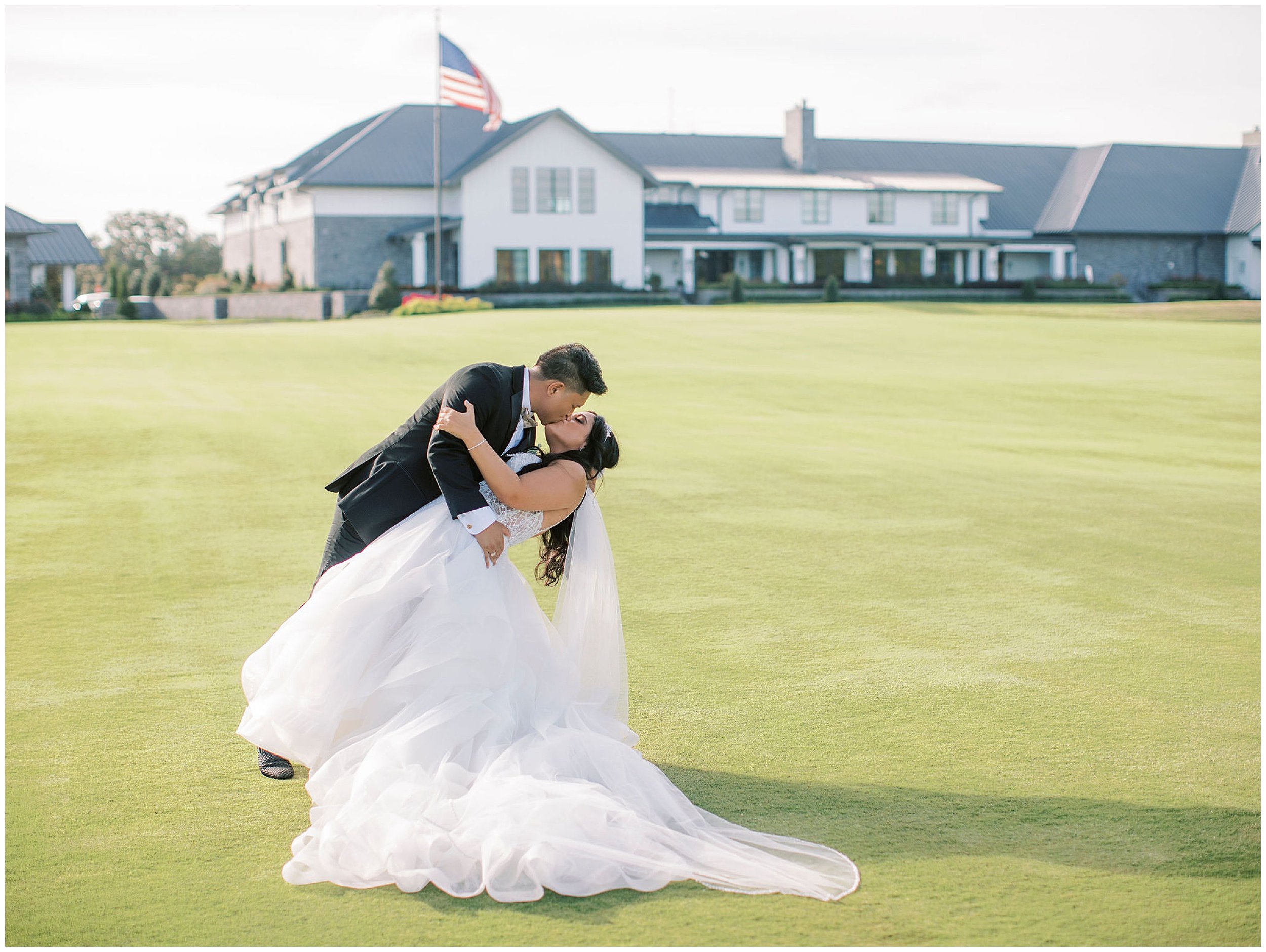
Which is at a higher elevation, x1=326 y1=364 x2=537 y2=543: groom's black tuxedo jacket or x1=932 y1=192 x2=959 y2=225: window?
x1=932 y1=192 x2=959 y2=225: window

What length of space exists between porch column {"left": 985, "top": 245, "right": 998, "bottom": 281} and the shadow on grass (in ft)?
201

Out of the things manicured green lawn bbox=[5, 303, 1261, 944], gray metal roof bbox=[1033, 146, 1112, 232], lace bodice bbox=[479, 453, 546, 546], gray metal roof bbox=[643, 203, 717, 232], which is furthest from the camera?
gray metal roof bbox=[1033, 146, 1112, 232]

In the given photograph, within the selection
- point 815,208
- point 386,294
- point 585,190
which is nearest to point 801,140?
point 815,208

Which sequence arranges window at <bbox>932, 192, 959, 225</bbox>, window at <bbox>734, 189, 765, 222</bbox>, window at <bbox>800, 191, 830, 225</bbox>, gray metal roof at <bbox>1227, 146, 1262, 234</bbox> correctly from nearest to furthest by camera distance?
1. window at <bbox>734, 189, 765, 222</bbox>
2. window at <bbox>800, 191, 830, 225</bbox>
3. gray metal roof at <bbox>1227, 146, 1262, 234</bbox>
4. window at <bbox>932, 192, 959, 225</bbox>

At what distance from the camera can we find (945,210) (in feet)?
201

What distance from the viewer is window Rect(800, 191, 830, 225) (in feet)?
197

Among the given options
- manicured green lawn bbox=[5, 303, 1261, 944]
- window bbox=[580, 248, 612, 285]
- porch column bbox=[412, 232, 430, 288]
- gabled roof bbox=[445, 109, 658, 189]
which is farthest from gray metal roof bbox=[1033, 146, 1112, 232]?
manicured green lawn bbox=[5, 303, 1261, 944]

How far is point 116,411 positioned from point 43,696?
11.6 metres

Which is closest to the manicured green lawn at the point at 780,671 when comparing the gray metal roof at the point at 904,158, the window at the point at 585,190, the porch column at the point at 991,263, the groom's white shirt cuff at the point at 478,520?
the groom's white shirt cuff at the point at 478,520

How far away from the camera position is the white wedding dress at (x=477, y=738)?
3998 millimetres

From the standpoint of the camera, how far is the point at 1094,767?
5.07m

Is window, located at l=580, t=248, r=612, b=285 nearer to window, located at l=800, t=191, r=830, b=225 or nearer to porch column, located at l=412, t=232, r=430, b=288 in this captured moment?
porch column, located at l=412, t=232, r=430, b=288

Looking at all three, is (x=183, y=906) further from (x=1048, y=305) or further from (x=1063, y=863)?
(x=1048, y=305)

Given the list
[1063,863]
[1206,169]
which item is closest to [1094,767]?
[1063,863]
